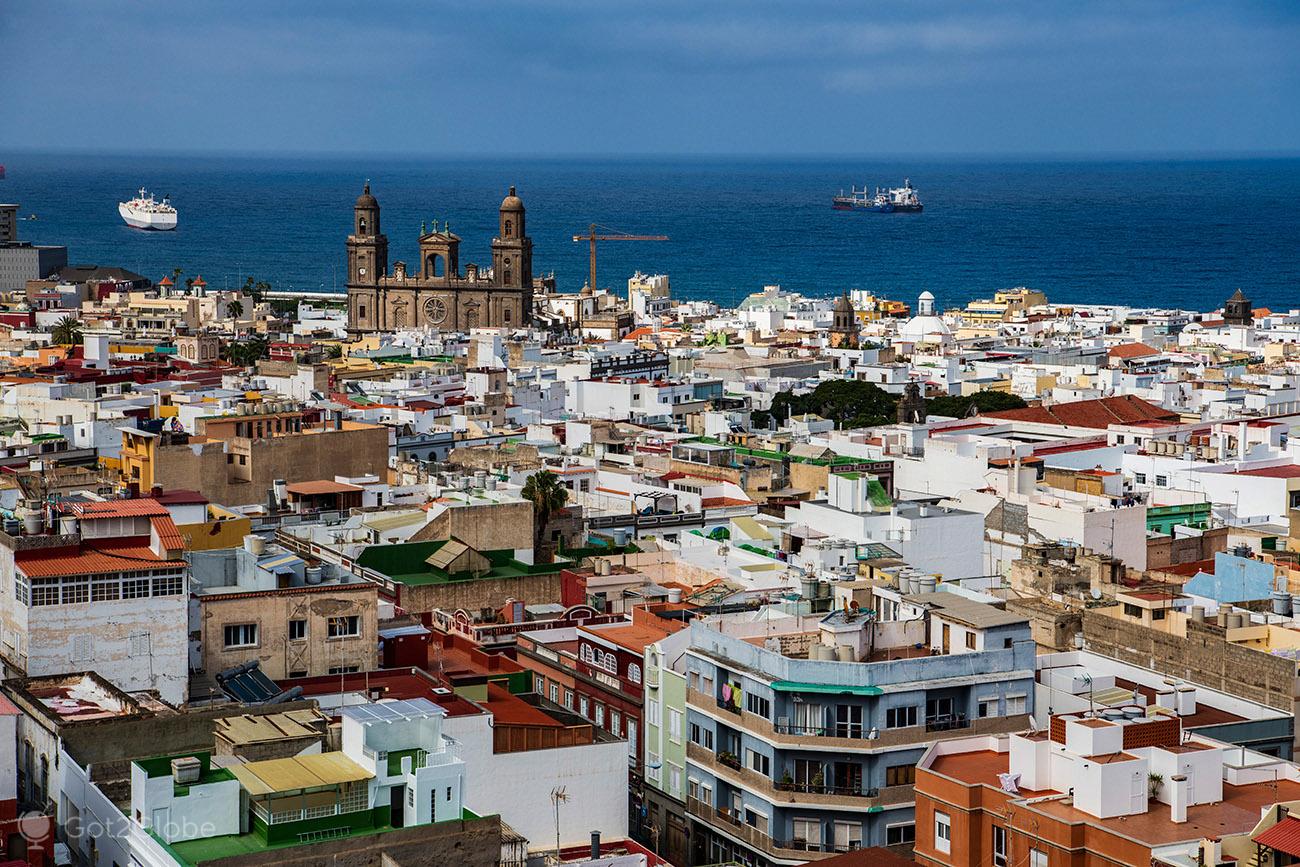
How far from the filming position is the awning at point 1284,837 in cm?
2088

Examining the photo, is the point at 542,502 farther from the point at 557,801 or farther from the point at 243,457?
the point at 557,801

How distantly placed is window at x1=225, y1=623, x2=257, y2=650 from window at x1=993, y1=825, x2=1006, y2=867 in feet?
36.1

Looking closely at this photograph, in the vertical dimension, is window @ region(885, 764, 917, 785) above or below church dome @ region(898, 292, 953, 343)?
above

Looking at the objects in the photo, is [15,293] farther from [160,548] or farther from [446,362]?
A: [160,548]

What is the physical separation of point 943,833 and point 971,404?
48240 mm

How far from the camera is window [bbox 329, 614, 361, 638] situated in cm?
3036

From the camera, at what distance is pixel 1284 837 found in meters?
21.1

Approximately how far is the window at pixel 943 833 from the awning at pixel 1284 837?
393 cm

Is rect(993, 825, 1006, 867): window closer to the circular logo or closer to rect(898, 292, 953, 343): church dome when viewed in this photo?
rect(898, 292, 953, 343): church dome

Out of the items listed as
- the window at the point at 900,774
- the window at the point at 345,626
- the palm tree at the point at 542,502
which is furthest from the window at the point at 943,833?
the palm tree at the point at 542,502

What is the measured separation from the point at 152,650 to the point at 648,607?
8.90 meters

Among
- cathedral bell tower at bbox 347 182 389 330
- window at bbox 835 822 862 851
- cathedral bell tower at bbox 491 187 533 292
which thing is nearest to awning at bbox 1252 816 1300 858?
window at bbox 835 822 862 851

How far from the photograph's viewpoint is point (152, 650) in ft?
90.2

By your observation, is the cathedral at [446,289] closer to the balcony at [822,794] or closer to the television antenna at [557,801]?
the balcony at [822,794]
